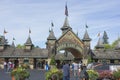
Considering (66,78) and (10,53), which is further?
(10,53)

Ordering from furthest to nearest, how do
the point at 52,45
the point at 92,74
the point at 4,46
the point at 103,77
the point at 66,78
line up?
1. the point at 4,46
2. the point at 52,45
3. the point at 103,77
4. the point at 92,74
5. the point at 66,78

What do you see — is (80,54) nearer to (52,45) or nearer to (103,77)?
(52,45)

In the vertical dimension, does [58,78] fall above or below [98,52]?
below

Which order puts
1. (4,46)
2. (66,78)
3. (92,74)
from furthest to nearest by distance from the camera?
(4,46) < (92,74) < (66,78)

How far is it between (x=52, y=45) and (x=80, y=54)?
7298 mm

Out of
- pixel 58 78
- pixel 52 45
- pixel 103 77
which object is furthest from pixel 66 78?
pixel 52 45

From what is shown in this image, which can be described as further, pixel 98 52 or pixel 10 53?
pixel 98 52

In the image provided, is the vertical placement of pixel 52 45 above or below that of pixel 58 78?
above

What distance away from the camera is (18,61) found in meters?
73.7

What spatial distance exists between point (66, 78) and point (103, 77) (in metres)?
7.11

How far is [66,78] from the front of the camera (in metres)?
22.4

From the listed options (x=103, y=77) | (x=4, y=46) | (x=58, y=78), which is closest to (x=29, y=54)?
(x=4, y=46)

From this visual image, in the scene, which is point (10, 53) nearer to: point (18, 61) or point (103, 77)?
point (18, 61)

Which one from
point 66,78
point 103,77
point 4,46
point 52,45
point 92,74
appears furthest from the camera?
point 4,46
